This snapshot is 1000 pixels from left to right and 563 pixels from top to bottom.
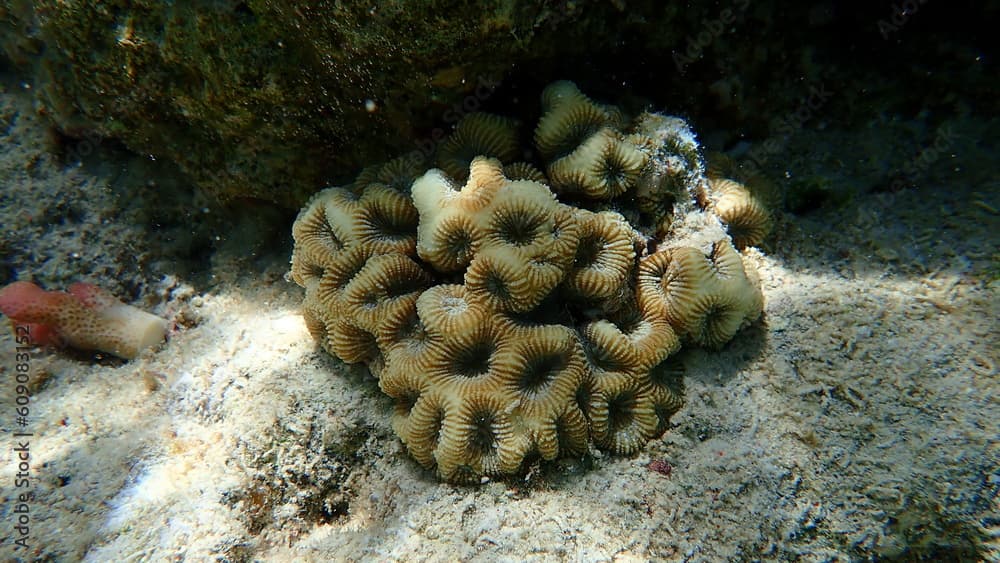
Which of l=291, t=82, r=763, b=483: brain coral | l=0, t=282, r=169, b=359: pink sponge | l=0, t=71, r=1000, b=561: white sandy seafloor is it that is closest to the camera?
l=0, t=71, r=1000, b=561: white sandy seafloor

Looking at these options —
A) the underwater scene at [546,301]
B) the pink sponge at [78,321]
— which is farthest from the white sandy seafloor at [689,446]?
the pink sponge at [78,321]

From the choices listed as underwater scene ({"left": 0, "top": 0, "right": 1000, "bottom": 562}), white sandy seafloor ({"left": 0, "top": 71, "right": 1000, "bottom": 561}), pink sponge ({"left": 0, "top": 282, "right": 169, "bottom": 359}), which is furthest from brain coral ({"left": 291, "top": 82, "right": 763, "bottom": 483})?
pink sponge ({"left": 0, "top": 282, "right": 169, "bottom": 359})

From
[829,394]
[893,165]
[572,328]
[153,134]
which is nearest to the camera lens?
[829,394]

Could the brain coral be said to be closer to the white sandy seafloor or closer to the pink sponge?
the white sandy seafloor

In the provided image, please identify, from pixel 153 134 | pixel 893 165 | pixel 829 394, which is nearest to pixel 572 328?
pixel 829 394

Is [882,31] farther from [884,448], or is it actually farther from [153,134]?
[153,134]

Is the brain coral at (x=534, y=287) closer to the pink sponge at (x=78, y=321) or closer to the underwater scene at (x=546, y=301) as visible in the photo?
the underwater scene at (x=546, y=301)
